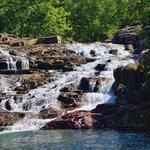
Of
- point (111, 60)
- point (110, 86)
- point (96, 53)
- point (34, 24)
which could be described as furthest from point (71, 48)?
point (34, 24)

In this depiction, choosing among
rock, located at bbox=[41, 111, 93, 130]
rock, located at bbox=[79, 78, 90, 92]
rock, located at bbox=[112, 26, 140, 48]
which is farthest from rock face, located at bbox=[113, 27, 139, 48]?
rock, located at bbox=[41, 111, 93, 130]

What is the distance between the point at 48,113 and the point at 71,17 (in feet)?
248

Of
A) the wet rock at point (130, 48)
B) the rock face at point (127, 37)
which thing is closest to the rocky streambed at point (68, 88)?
the wet rock at point (130, 48)

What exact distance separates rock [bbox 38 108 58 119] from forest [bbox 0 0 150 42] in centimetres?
6173

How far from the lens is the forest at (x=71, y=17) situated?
133625mm

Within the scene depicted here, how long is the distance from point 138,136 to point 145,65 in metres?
15.2

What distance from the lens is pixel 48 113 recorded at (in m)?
71.3

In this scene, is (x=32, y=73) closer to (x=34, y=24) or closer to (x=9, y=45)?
(x=9, y=45)

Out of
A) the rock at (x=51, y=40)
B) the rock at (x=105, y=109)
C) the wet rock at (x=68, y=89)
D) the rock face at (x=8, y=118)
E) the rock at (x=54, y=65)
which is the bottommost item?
the rock face at (x=8, y=118)

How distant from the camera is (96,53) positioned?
319ft

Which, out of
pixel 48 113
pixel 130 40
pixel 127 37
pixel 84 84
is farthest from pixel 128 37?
pixel 48 113

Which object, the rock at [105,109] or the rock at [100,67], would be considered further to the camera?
the rock at [100,67]

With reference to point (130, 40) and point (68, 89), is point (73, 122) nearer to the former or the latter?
point (68, 89)

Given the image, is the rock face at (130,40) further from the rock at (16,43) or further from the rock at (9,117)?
the rock at (9,117)
